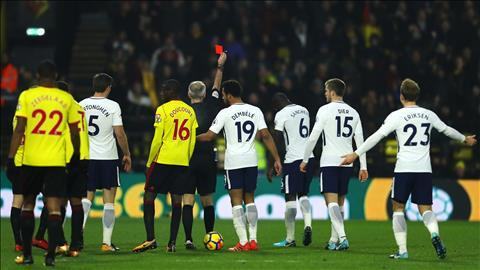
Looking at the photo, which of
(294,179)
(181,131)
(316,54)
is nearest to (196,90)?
(181,131)

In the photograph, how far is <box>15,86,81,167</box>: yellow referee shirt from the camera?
44.7 feet

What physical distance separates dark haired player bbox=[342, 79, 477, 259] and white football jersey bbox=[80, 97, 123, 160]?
343 centimetres

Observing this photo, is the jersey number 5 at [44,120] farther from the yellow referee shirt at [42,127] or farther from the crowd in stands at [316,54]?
the crowd in stands at [316,54]

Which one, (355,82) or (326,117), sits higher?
(355,82)

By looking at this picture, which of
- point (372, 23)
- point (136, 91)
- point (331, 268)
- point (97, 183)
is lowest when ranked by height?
point (331, 268)

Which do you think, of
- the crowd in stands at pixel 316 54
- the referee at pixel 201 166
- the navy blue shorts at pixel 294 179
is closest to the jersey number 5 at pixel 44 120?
the referee at pixel 201 166

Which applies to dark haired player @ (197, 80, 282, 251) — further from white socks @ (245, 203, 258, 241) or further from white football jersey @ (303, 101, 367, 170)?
white football jersey @ (303, 101, 367, 170)

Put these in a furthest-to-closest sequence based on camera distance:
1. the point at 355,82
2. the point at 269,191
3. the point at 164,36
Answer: the point at 164,36
the point at 355,82
the point at 269,191

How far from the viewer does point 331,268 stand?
14.1 metres

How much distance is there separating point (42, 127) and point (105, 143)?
9.09 feet

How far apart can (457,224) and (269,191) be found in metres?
4.13

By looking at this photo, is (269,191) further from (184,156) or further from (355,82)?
(184,156)

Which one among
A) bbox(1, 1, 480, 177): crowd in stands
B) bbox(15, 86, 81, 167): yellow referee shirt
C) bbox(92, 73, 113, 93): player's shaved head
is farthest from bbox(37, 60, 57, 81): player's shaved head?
bbox(1, 1, 480, 177): crowd in stands

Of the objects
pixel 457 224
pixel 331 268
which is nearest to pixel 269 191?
pixel 457 224
